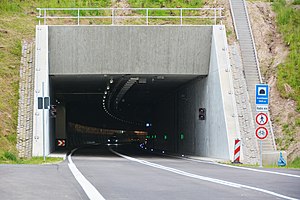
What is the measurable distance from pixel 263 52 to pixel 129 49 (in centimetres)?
836

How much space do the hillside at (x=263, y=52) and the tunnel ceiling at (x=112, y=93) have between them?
343cm

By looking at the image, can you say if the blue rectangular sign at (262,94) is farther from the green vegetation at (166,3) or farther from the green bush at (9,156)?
the green vegetation at (166,3)

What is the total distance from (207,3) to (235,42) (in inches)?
276

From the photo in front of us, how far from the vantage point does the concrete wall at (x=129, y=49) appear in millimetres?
38969

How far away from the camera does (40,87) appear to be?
121ft

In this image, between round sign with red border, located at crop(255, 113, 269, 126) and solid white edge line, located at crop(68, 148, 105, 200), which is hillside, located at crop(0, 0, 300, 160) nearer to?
round sign with red border, located at crop(255, 113, 269, 126)

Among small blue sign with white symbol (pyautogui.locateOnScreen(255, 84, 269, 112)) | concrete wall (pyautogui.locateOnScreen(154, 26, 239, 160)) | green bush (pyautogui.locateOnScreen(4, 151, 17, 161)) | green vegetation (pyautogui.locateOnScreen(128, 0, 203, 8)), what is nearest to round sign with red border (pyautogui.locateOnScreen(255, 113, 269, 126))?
small blue sign with white symbol (pyautogui.locateOnScreen(255, 84, 269, 112))

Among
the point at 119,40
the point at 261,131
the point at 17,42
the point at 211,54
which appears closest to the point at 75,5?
the point at 17,42

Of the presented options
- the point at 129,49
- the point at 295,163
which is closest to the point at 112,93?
the point at 129,49

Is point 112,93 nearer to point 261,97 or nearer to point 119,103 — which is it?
point 119,103

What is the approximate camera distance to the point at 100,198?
12820 mm

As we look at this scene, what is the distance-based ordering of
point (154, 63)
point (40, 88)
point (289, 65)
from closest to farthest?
point (40, 88) → point (289, 65) → point (154, 63)

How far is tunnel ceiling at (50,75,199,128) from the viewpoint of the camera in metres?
43.2

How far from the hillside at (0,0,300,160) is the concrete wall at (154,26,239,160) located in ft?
9.84
